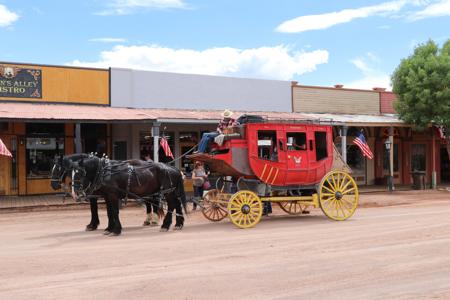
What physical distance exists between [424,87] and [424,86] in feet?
0.13

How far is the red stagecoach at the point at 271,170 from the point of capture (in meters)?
12.0

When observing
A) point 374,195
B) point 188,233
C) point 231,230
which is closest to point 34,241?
point 188,233

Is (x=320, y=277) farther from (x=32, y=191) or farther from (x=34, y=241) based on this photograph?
(x=32, y=191)

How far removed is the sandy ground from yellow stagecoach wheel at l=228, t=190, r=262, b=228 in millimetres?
291

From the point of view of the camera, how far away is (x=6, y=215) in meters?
14.9

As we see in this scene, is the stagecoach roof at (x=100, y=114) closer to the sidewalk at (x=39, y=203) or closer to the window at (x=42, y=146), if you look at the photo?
the window at (x=42, y=146)

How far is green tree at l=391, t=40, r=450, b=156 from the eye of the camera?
21.3m

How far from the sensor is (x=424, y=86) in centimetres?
2167

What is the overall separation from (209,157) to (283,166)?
183cm

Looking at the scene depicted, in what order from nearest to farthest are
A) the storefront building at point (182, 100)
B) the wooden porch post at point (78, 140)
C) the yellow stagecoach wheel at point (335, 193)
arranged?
the yellow stagecoach wheel at point (335, 193)
the wooden porch post at point (78, 140)
the storefront building at point (182, 100)

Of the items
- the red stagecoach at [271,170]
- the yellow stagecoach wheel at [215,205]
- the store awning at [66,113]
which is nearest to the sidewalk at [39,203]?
the yellow stagecoach wheel at [215,205]

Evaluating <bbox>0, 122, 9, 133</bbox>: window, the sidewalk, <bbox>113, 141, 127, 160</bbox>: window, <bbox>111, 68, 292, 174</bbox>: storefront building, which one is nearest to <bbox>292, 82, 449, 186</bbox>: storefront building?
<bbox>111, 68, 292, 174</bbox>: storefront building

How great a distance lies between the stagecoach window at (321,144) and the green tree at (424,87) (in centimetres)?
991

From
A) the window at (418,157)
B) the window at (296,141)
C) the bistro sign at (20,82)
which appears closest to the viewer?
the window at (296,141)
